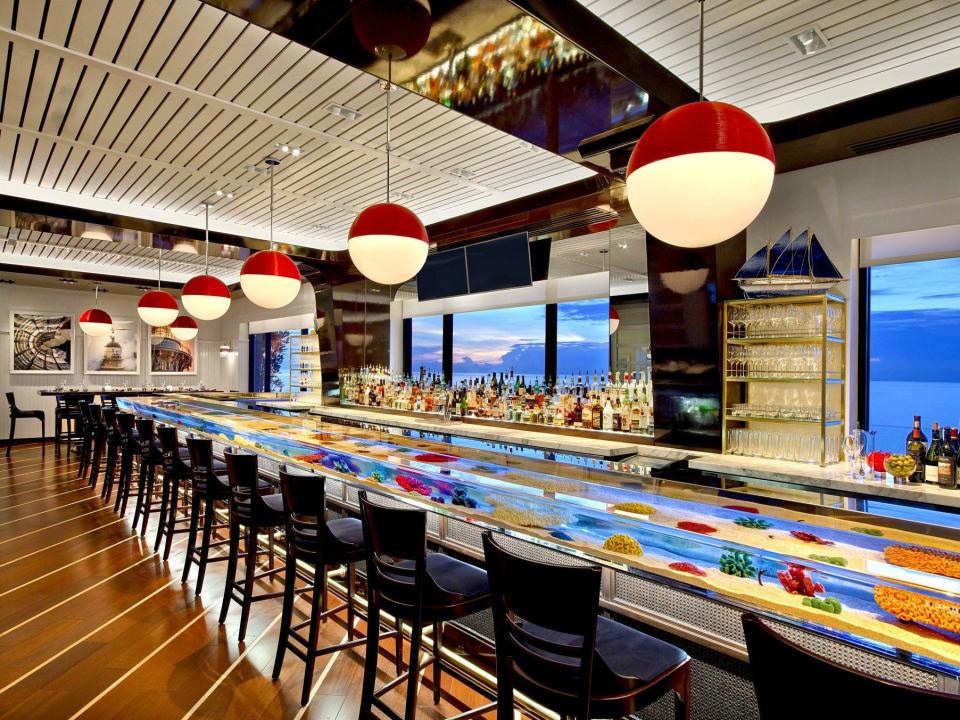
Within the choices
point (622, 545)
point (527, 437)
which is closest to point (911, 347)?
point (527, 437)

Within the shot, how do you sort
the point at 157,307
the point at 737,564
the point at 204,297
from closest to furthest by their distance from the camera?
the point at 737,564
the point at 204,297
the point at 157,307

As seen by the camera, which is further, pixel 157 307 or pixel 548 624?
pixel 157 307

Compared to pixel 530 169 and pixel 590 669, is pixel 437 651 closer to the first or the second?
pixel 590 669

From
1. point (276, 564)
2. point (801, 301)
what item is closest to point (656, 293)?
point (801, 301)

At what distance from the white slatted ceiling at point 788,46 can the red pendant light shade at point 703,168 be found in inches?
44.7

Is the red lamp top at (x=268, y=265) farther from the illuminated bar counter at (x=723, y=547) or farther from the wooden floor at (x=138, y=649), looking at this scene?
the wooden floor at (x=138, y=649)

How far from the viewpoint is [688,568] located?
5.16ft

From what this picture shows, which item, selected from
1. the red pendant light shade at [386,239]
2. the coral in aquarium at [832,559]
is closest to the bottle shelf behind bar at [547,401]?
the red pendant light shade at [386,239]

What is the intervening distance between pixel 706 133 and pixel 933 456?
247cm

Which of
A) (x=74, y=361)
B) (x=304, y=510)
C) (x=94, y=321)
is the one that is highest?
(x=94, y=321)

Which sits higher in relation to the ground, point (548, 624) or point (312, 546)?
point (548, 624)

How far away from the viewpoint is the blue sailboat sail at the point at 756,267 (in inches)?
141

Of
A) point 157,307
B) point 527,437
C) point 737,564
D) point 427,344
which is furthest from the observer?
point 427,344

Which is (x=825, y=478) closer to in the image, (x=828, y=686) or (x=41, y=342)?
(x=828, y=686)
